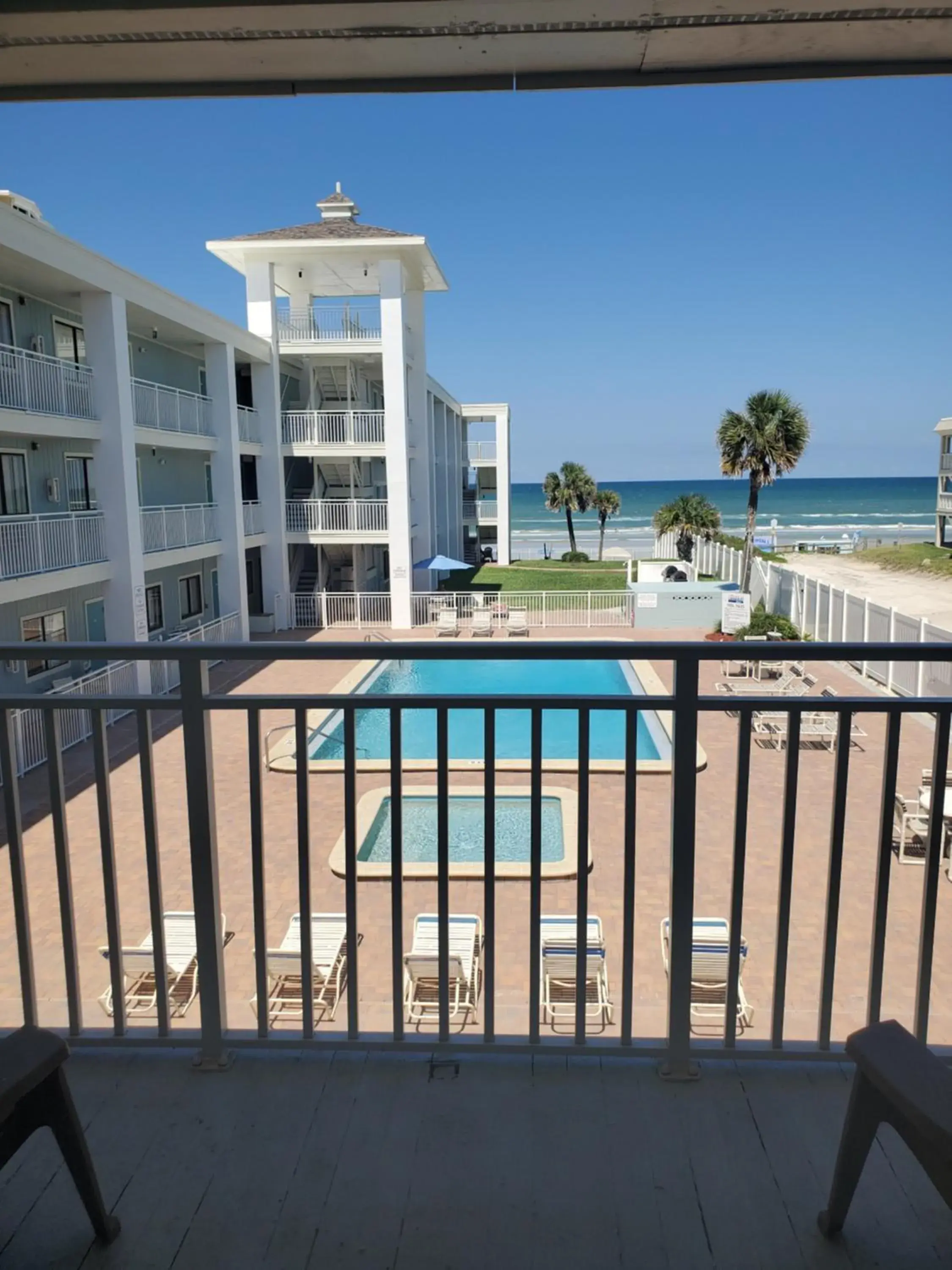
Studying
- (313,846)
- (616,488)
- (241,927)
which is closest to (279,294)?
(313,846)

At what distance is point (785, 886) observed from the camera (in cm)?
234

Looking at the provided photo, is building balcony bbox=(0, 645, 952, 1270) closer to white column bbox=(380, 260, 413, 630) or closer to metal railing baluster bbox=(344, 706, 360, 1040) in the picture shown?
metal railing baluster bbox=(344, 706, 360, 1040)

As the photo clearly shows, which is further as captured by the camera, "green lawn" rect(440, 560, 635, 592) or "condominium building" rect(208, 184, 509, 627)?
"green lawn" rect(440, 560, 635, 592)

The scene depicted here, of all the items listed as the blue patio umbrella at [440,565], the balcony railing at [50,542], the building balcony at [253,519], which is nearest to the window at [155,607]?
the balcony railing at [50,542]

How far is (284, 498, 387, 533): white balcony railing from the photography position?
80.6ft

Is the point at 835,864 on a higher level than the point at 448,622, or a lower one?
higher

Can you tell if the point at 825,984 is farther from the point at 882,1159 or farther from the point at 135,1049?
the point at 135,1049

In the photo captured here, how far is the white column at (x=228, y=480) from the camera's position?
21.0 meters

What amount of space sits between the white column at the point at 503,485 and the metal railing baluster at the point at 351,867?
41479mm

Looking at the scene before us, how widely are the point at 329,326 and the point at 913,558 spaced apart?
1272 inches

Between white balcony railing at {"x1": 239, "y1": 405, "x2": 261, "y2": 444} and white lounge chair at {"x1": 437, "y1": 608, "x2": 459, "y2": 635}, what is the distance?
6829 millimetres

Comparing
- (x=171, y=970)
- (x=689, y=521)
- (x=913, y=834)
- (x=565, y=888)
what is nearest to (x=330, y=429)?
(x=689, y=521)

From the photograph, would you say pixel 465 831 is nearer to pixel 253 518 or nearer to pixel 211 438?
pixel 211 438

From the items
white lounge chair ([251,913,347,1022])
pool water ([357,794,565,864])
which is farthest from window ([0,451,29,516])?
white lounge chair ([251,913,347,1022])
